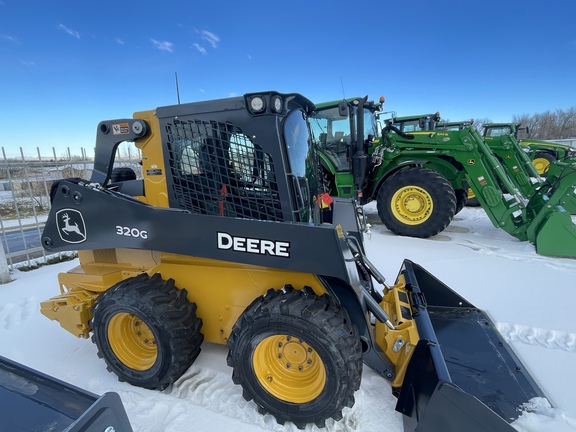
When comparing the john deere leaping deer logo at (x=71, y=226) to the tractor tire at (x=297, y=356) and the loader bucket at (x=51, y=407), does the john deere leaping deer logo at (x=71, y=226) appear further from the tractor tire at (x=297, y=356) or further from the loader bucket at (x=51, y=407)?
the tractor tire at (x=297, y=356)

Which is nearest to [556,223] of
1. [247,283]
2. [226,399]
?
[247,283]

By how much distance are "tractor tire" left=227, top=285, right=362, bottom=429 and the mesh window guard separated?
624 millimetres

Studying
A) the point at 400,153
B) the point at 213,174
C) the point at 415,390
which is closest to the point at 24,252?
the point at 213,174

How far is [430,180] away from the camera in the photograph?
19.3 ft

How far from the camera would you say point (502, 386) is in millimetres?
2078

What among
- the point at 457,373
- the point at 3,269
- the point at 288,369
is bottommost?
the point at 457,373

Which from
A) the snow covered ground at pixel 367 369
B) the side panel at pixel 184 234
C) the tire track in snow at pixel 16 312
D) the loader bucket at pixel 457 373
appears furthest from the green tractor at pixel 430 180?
the tire track in snow at pixel 16 312

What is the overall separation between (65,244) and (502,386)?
10.9 ft

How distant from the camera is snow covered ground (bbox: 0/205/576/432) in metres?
1.99

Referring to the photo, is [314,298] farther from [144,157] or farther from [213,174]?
[144,157]

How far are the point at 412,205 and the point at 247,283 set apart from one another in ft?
15.8

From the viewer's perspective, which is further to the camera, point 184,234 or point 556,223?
point 556,223

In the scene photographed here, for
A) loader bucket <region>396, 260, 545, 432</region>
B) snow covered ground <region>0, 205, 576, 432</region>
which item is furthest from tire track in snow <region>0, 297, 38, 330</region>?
loader bucket <region>396, 260, 545, 432</region>

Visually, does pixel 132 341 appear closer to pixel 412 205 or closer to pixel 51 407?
pixel 51 407
